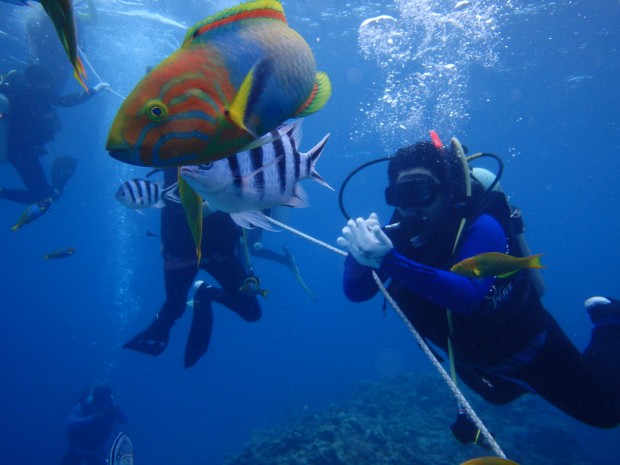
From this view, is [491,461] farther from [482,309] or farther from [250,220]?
[482,309]

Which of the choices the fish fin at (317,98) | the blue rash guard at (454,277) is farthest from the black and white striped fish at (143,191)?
the fish fin at (317,98)

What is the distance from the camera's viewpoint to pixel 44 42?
16234 millimetres

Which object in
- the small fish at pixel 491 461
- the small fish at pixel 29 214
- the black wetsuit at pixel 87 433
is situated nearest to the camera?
the small fish at pixel 491 461

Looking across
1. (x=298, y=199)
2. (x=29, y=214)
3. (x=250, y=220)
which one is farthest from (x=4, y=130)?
(x=298, y=199)

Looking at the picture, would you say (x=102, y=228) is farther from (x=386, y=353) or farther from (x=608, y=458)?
(x=608, y=458)

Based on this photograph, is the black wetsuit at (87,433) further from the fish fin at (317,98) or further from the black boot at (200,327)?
the fish fin at (317,98)

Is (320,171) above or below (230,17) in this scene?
below

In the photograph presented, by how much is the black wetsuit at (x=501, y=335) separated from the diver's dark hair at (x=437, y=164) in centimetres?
40

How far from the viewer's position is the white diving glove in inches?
131

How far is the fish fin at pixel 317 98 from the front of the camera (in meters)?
1.07

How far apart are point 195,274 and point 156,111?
20.9 feet

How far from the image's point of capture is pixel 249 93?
0.81 meters

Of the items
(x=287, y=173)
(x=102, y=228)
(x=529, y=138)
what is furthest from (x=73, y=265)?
(x=287, y=173)

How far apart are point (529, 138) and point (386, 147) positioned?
46.3 feet
